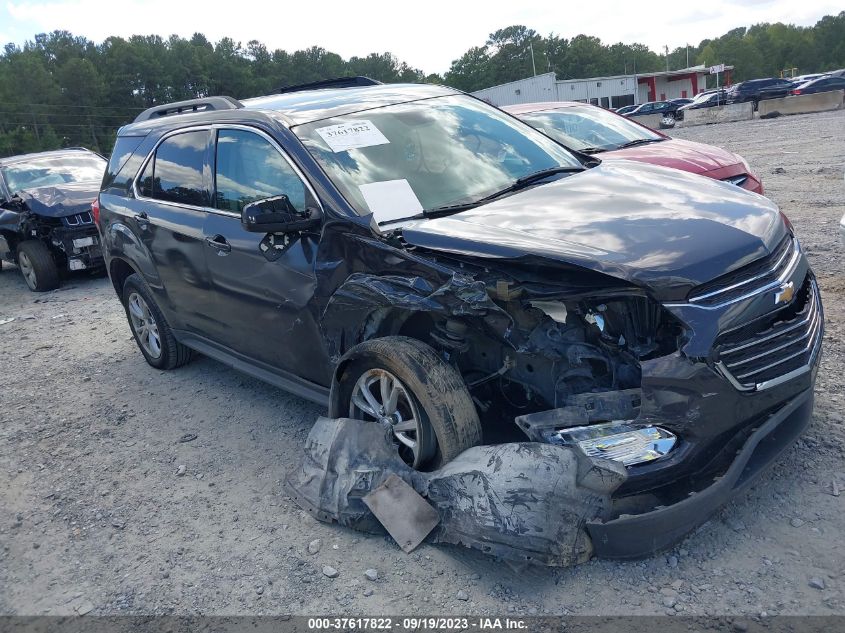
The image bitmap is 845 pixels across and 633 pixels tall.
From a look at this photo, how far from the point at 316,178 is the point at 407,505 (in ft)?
5.69

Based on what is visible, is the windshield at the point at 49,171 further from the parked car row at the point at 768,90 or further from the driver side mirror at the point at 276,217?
the parked car row at the point at 768,90

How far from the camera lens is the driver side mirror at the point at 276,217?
3.49m

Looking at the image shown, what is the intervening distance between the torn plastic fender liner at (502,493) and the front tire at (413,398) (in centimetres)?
9

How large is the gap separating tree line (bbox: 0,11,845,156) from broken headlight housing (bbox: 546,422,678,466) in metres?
52.7

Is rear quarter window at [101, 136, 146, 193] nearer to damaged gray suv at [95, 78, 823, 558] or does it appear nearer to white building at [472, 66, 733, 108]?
damaged gray suv at [95, 78, 823, 558]

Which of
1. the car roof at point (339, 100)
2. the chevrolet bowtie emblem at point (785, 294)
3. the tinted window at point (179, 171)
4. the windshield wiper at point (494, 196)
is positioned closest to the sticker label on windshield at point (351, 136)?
the car roof at point (339, 100)

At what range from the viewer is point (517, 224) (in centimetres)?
323

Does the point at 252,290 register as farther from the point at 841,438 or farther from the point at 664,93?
the point at 664,93

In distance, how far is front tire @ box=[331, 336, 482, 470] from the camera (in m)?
3.12

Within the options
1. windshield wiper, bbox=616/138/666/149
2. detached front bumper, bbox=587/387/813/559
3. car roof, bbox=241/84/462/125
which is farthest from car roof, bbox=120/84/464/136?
windshield wiper, bbox=616/138/666/149

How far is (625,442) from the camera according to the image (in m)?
2.70

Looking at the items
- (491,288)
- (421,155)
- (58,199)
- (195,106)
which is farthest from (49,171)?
(491,288)

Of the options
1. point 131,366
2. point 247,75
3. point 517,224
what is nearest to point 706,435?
point 517,224

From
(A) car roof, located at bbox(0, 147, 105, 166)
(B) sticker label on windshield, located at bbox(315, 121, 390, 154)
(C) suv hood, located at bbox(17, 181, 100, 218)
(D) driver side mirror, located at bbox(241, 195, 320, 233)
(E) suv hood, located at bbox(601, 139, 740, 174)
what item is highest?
(A) car roof, located at bbox(0, 147, 105, 166)
